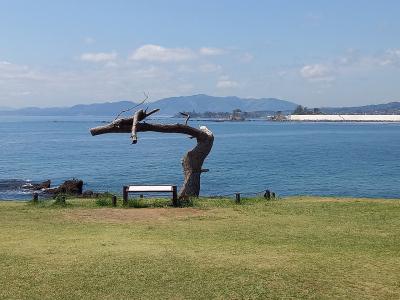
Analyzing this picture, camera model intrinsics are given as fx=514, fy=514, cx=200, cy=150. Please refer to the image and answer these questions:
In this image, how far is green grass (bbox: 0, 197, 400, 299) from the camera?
10.7 metres

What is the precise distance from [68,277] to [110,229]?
17.7ft

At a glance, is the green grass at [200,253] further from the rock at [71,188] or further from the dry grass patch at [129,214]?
the rock at [71,188]

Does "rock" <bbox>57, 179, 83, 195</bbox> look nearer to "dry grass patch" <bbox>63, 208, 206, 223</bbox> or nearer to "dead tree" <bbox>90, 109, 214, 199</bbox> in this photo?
"dead tree" <bbox>90, 109, 214, 199</bbox>

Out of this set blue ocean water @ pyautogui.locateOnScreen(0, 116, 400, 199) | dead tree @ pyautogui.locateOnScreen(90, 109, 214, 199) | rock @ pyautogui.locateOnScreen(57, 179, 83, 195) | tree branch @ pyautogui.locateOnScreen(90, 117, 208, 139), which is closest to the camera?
tree branch @ pyautogui.locateOnScreen(90, 117, 208, 139)

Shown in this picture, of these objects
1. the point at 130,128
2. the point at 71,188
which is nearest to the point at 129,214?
the point at 130,128

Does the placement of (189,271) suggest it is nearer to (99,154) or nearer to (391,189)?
(391,189)

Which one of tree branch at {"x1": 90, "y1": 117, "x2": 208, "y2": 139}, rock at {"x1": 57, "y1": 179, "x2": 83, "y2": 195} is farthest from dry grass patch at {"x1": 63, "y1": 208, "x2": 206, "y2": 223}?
rock at {"x1": 57, "y1": 179, "x2": 83, "y2": 195}

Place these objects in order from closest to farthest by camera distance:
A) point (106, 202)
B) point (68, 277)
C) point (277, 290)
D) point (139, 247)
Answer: point (277, 290) → point (68, 277) → point (139, 247) → point (106, 202)

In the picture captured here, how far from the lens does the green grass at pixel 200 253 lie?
10.7 m

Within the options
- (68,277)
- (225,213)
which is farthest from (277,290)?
(225,213)

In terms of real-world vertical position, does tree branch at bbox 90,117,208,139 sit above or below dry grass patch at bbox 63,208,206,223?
above

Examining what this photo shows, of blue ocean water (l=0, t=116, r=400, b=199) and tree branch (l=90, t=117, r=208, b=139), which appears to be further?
blue ocean water (l=0, t=116, r=400, b=199)

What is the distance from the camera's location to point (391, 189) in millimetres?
47688

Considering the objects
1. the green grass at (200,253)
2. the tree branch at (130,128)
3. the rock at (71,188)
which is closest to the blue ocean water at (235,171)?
the rock at (71,188)
